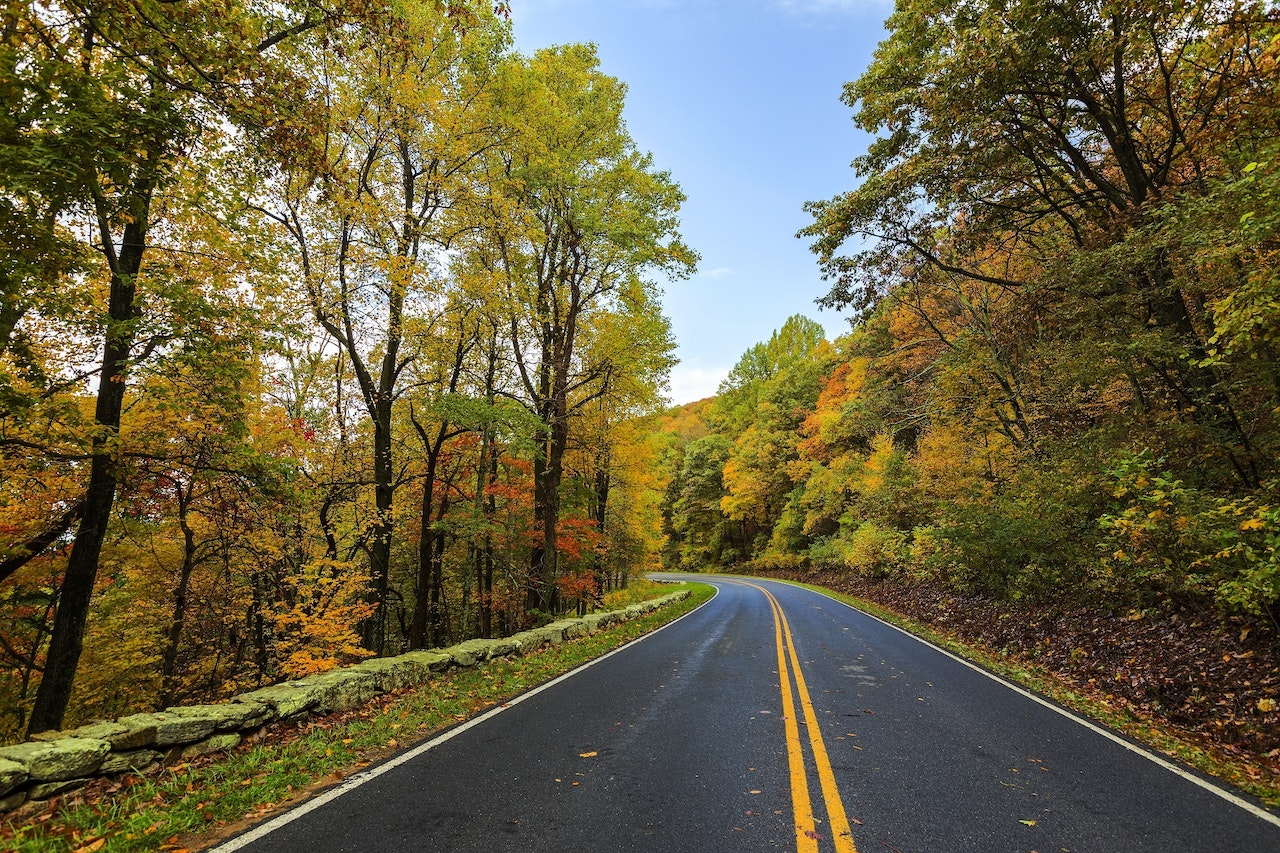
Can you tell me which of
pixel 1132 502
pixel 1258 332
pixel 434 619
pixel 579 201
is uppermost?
pixel 579 201

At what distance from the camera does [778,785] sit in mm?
3908

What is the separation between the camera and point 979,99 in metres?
8.31

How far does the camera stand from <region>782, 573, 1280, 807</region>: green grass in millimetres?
Answer: 4352

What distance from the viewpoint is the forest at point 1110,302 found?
5.92 metres

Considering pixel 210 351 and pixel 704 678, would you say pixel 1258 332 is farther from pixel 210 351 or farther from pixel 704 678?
pixel 210 351

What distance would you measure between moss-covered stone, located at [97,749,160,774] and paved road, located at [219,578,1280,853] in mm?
1519

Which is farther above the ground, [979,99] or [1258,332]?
[979,99]

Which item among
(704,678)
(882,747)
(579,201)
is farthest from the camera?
(579,201)

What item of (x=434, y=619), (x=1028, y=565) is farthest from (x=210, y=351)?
(x=434, y=619)

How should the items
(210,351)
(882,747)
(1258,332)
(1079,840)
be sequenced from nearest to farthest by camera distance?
1. (1079,840)
2. (882,747)
3. (210,351)
4. (1258,332)

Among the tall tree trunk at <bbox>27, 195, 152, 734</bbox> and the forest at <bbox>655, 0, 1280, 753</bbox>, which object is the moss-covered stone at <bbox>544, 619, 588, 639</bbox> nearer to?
the tall tree trunk at <bbox>27, 195, 152, 734</bbox>

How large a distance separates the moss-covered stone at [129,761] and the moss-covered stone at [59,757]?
0.26 feet

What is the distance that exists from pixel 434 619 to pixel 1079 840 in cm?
2144

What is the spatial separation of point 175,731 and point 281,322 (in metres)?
5.35
